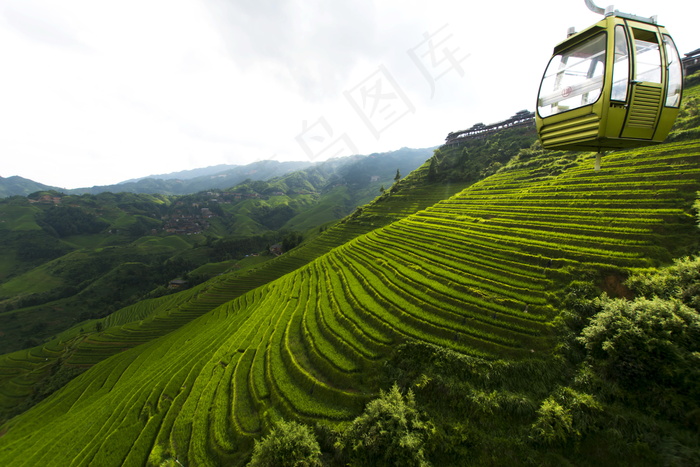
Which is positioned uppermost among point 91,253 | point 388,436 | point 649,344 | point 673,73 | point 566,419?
point 91,253

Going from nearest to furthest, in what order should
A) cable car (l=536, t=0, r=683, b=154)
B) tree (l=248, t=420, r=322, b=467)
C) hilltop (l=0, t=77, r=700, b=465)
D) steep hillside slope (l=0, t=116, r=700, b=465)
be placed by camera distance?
cable car (l=536, t=0, r=683, b=154), hilltop (l=0, t=77, r=700, b=465), tree (l=248, t=420, r=322, b=467), steep hillside slope (l=0, t=116, r=700, b=465)

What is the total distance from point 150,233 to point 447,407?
687 feet

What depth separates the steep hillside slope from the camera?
56.9 feet

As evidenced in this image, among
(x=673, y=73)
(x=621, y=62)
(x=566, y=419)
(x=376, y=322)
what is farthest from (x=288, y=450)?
(x=673, y=73)

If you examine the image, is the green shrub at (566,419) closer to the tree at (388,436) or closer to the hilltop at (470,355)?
the hilltop at (470,355)

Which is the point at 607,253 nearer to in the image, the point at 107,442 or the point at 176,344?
the point at 107,442

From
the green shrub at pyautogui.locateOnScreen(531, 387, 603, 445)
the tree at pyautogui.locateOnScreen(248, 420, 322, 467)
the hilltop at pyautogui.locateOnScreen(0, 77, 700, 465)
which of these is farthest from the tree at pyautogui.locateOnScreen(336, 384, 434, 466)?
the green shrub at pyautogui.locateOnScreen(531, 387, 603, 445)

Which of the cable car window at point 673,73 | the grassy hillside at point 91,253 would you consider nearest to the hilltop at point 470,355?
the cable car window at point 673,73

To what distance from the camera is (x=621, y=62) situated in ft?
17.2

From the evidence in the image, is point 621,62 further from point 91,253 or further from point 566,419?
point 91,253

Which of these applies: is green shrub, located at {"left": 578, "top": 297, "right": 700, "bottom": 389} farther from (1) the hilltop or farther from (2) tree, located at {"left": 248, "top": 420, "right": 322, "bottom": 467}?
(2) tree, located at {"left": 248, "top": 420, "right": 322, "bottom": 467}

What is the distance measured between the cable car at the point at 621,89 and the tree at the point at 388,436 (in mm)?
14163

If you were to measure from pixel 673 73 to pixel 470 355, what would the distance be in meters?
15.4

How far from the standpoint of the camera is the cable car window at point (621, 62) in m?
5.15
